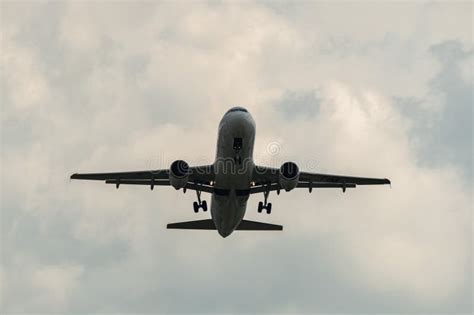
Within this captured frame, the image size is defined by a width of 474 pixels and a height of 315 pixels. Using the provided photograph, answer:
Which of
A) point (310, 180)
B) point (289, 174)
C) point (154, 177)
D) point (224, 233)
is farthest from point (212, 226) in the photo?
point (289, 174)

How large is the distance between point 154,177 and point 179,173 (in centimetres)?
496

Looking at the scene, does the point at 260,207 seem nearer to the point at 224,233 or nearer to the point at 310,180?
the point at 224,233

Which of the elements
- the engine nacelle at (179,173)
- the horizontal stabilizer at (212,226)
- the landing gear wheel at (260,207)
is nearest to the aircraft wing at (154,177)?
the engine nacelle at (179,173)

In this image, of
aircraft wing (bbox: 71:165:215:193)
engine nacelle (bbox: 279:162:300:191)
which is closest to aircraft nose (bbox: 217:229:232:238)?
aircraft wing (bbox: 71:165:215:193)

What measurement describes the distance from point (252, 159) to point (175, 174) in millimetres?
4587

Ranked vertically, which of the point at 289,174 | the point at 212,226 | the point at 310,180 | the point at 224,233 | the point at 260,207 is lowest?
the point at 224,233

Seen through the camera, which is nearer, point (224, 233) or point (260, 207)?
point (260, 207)

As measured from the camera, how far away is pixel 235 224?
→ 58812 millimetres

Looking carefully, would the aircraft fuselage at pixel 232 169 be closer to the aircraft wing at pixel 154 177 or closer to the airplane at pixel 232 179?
the airplane at pixel 232 179

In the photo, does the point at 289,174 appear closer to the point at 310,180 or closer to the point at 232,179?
the point at 232,179

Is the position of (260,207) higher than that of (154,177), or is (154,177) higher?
(154,177)

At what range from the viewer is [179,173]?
52844 millimetres

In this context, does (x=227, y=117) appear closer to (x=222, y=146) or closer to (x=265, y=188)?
(x=222, y=146)

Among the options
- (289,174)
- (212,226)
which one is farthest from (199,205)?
(289,174)
